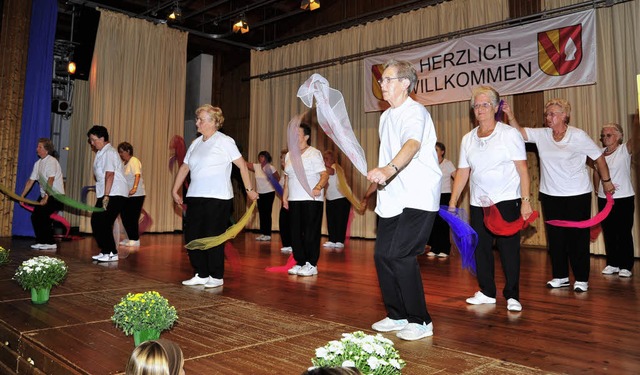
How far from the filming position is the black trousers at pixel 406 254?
2.75 metres

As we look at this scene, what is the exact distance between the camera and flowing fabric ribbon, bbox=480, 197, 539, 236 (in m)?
3.53

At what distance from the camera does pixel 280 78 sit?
41.2ft

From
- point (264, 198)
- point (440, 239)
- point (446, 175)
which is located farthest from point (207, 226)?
point (264, 198)

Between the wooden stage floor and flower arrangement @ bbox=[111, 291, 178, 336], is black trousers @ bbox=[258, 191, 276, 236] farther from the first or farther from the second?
flower arrangement @ bbox=[111, 291, 178, 336]

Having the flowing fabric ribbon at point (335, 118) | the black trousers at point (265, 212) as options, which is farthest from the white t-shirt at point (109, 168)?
the black trousers at point (265, 212)

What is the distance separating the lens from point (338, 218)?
8836 millimetres

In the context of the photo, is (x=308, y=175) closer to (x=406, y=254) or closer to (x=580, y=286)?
(x=406, y=254)

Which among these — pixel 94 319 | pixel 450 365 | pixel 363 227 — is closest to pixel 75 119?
pixel 363 227

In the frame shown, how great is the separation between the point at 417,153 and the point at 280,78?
1022 centimetres

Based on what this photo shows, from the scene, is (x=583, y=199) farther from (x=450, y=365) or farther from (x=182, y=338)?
(x=182, y=338)

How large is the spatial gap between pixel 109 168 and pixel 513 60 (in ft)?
21.2

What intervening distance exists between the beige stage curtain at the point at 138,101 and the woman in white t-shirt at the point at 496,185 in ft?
28.4

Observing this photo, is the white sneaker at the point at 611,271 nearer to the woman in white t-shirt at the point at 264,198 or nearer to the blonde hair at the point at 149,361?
the blonde hair at the point at 149,361

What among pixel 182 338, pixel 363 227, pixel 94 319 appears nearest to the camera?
pixel 182 338
